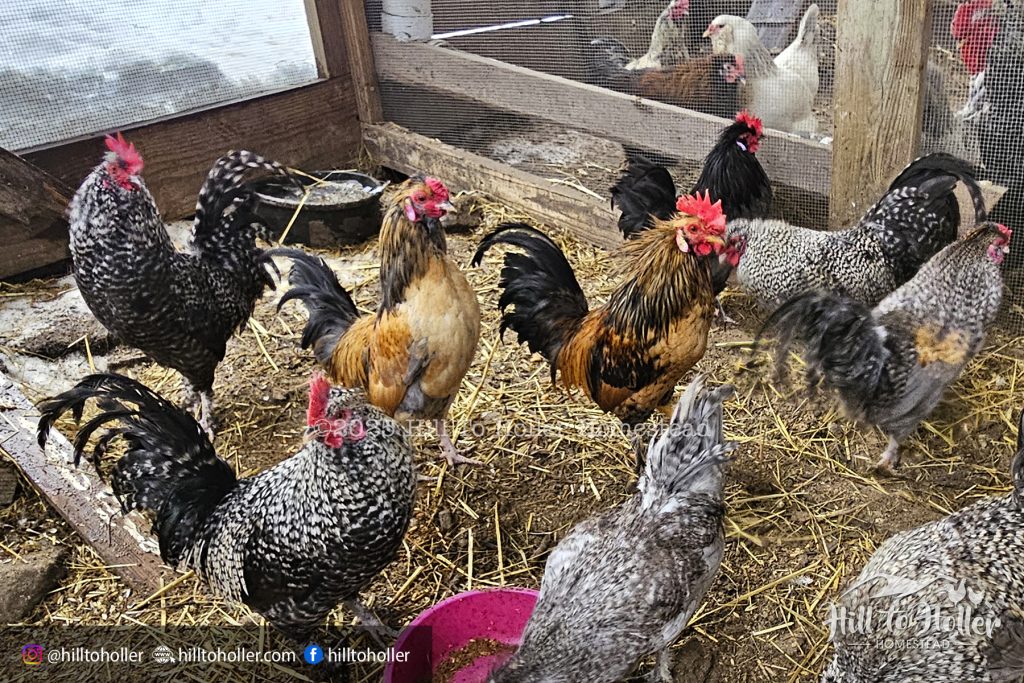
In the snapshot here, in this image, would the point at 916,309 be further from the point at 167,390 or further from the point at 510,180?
the point at 167,390

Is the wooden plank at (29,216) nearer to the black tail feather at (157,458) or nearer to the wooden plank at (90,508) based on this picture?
the wooden plank at (90,508)

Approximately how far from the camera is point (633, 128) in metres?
4.88

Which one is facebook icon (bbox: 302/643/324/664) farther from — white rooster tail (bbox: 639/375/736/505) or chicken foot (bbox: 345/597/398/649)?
white rooster tail (bbox: 639/375/736/505)

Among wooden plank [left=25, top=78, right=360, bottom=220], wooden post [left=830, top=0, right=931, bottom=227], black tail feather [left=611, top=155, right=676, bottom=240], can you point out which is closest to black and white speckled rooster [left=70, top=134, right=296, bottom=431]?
wooden plank [left=25, top=78, right=360, bottom=220]

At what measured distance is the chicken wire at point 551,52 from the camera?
525 cm

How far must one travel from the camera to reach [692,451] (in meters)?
2.48

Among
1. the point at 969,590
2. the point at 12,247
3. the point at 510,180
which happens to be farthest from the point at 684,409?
the point at 12,247

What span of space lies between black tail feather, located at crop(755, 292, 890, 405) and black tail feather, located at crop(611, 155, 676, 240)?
1.47 m

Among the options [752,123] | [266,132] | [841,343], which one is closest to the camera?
[841,343]

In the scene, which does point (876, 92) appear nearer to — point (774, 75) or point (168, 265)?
point (774, 75)

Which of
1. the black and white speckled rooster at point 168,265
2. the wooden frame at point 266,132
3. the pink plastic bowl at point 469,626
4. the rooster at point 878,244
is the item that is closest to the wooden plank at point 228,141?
the wooden frame at point 266,132

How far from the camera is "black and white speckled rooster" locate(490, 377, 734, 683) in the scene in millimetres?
2191

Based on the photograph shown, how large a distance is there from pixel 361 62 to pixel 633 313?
4.03 meters

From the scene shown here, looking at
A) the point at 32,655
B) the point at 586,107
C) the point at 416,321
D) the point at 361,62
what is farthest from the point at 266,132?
the point at 32,655
